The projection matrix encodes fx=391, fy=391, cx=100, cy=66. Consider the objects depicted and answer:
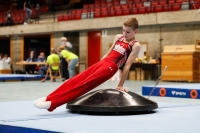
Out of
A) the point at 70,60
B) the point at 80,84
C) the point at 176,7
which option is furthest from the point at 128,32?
the point at 176,7

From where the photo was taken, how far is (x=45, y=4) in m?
30.8

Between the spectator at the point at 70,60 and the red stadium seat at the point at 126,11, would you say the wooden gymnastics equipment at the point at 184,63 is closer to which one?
the red stadium seat at the point at 126,11

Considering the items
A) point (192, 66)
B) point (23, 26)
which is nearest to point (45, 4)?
point (23, 26)

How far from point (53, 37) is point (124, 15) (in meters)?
5.94

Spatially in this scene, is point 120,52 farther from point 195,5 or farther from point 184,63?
point 195,5

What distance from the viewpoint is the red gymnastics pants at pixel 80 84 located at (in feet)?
15.5

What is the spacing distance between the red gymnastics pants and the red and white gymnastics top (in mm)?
168

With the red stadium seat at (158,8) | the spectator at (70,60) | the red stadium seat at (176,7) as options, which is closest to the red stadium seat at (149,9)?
the red stadium seat at (158,8)

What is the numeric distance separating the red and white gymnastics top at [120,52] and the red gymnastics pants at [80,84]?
6.6 inches

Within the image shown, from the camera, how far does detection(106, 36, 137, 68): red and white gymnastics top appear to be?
5.07 metres

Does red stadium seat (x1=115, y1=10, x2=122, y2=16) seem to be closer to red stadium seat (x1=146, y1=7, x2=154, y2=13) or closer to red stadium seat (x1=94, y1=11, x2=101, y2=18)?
red stadium seat (x1=94, y1=11, x2=101, y2=18)

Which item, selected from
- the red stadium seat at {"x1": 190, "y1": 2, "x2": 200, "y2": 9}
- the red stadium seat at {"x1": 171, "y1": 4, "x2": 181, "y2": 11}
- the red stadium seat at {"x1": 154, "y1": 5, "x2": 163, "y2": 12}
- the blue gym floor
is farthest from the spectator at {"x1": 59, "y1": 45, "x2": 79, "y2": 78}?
the blue gym floor

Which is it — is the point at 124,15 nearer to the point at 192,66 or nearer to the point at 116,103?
the point at 192,66

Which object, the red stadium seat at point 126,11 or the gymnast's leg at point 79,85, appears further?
the red stadium seat at point 126,11
